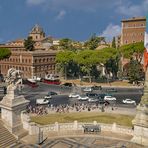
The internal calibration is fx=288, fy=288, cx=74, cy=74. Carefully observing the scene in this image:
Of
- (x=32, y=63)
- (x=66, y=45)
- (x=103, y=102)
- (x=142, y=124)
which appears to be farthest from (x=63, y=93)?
(x=66, y=45)

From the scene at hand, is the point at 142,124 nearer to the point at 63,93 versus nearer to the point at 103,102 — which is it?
the point at 103,102

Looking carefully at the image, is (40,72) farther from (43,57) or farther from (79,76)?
(79,76)

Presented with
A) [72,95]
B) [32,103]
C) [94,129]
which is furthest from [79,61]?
[94,129]

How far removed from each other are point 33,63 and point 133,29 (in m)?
44.2

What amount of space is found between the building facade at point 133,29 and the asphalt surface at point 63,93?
48077mm

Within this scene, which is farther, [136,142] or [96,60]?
[96,60]

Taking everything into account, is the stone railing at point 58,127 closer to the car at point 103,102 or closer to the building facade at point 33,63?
the car at point 103,102

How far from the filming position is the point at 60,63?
87.1 metres

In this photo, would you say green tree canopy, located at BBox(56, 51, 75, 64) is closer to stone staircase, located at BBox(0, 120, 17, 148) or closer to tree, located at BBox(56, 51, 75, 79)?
tree, located at BBox(56, 51, 75, 79)

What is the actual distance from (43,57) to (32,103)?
42325 mm

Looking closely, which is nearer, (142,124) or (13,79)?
(142,124)

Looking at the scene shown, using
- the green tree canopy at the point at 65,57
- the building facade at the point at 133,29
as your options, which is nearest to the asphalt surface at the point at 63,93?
the green tree canopy at the point at 65,57

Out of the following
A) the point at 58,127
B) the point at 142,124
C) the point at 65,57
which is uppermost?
the point at 65,57

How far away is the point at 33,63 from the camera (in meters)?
89.2
